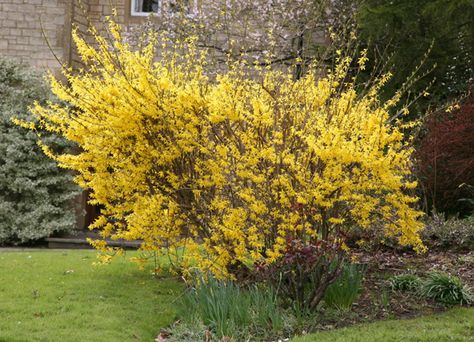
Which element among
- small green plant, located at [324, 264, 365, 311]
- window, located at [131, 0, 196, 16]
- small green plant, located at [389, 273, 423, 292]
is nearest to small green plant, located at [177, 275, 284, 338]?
small green plant, located at [324, 264, 365, 311]

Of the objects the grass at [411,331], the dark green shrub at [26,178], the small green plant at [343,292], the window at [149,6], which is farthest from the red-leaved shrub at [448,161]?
the dark green shrub at [26,178]

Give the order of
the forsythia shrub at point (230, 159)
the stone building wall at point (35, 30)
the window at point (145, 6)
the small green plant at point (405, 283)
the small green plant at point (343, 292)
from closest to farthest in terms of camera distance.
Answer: the forsythia shrub at point (230, 159), the small green plant at point (343, 292), the small green plant at point (405, 283), the stone building wall at point (35, 30), the window at point (145, 6)

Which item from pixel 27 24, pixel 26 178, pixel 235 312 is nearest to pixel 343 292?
pixel 235 312

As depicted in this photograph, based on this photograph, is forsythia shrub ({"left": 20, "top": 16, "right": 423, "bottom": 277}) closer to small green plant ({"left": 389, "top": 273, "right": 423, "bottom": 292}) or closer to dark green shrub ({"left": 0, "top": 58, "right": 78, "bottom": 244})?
small green plant ({"left": 389, "top": 273, "right": 423, "bottom": 292})

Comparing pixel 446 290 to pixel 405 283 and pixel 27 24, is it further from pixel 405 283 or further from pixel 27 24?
pixel 27 24

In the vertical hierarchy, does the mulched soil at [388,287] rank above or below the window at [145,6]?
below

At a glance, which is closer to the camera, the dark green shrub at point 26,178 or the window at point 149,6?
the dark green shrub at point 26,178

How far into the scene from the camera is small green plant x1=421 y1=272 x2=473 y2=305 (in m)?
7.83

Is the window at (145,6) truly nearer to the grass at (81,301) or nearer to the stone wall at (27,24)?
the stone wall at (27,24)

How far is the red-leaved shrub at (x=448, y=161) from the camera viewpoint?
11.9 metres

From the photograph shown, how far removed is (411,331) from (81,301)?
338 centimetres

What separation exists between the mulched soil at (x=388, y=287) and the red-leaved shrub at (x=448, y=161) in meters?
2.02

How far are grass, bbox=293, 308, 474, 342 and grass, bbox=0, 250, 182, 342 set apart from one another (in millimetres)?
1720

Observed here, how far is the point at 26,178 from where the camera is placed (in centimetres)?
1520
